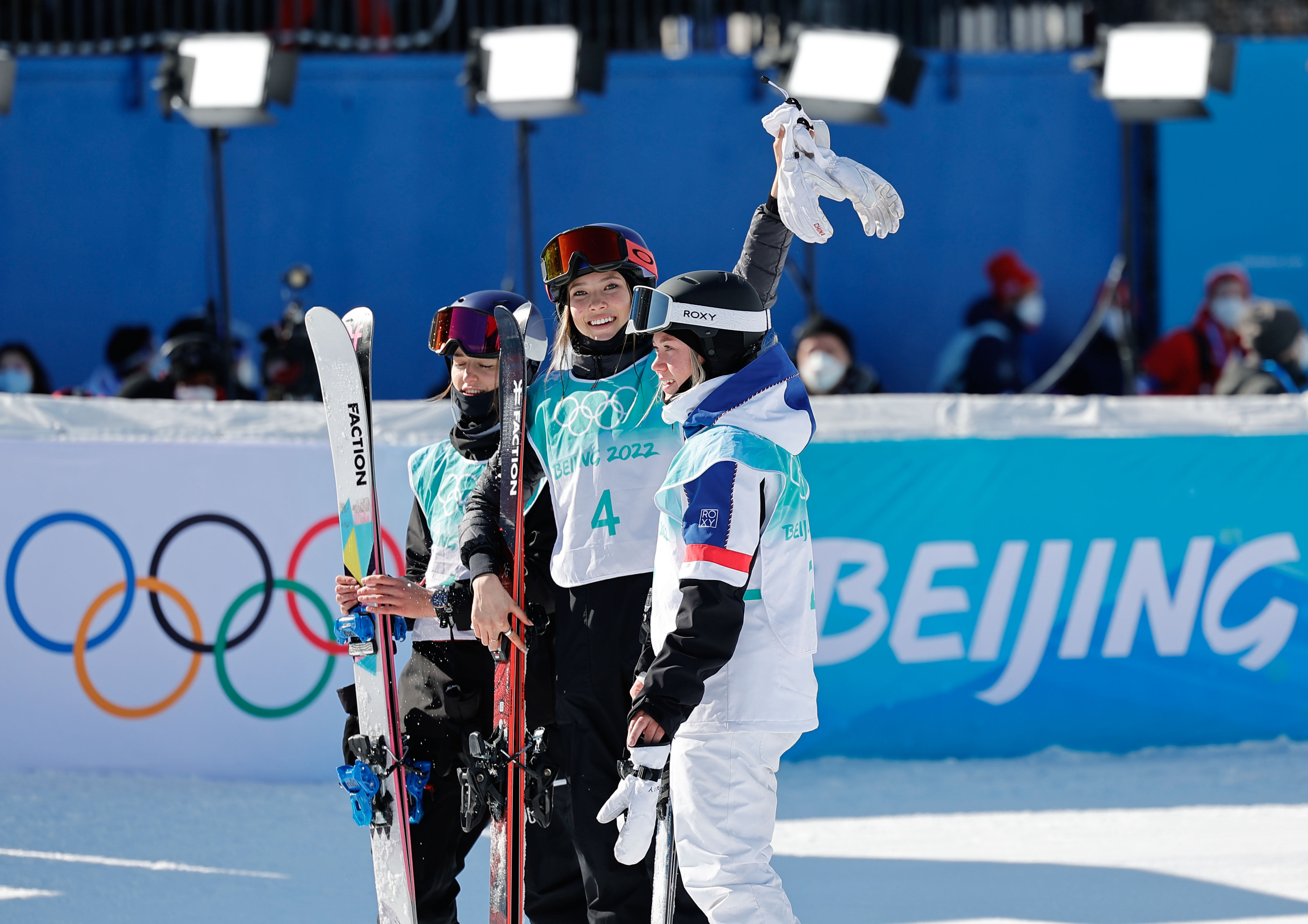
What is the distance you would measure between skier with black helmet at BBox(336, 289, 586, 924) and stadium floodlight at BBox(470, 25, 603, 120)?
169 inches

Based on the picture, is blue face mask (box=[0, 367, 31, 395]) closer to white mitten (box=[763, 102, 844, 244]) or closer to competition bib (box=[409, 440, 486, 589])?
competition bib (box=[409, 440, 486, 589])

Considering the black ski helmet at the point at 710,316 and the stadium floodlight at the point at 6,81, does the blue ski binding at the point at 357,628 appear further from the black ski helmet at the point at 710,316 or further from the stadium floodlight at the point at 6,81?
the stadium floodlight at the point at 6,81

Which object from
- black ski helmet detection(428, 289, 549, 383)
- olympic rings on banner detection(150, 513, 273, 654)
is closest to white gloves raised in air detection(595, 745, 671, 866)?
black ski helmet detection(428, 289, 549, 383)

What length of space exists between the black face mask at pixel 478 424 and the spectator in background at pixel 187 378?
3.44m

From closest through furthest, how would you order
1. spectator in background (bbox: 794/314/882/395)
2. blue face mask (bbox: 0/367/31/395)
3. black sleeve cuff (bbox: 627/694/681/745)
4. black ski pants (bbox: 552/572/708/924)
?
black sleeve cuff (bbox: 627/694/681/745) < black ski pants (bbox: 552/572/708/924) < spectator in background (bbox: 794/314/882/395) < blue face mask (bbox: 0/367/31/395)

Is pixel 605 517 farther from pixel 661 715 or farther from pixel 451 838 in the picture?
pixel 451 838

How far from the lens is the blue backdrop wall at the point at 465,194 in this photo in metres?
8.51

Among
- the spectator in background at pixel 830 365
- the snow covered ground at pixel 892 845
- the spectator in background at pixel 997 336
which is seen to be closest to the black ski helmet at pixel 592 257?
the snow covered ground at pixel 892 845

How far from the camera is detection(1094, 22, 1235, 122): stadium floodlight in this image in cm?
730

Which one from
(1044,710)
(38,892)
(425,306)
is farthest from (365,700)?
(425,306)

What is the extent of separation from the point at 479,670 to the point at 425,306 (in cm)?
568

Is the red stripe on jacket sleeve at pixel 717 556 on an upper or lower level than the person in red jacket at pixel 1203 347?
upper

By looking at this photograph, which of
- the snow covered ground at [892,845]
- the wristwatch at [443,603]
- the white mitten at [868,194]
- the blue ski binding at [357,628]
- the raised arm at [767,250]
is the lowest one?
the snow covered ground at [892,845]

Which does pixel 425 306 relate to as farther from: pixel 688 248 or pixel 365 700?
pixel 365 700
